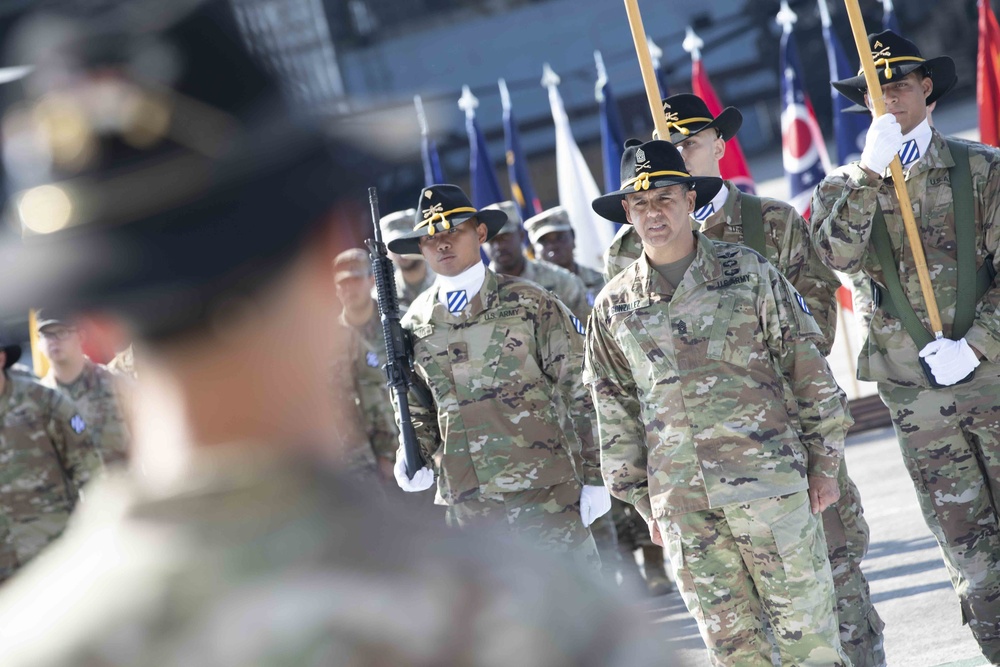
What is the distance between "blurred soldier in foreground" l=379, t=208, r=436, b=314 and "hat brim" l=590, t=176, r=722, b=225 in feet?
12.7

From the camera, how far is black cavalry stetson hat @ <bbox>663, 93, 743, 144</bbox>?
17.4 feet

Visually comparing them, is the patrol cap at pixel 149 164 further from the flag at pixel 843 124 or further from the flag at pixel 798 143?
the flag at pixel 843 124

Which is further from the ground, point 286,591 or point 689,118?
point 689,118

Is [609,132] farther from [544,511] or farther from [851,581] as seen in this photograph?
[851,581]

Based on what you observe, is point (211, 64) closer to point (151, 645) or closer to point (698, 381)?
point (151, 645)

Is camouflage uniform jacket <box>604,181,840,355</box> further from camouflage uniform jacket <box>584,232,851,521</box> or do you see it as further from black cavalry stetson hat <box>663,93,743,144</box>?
camouflage uniform jacket <box>584,232,851,521</box>

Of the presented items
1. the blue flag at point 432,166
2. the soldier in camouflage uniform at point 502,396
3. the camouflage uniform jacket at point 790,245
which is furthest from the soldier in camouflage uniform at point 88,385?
the camouflage uniform jacket at point 790,245

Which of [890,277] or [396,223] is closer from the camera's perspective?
[890,277]

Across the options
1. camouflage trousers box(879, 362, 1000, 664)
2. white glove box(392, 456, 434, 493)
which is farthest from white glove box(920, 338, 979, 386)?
white glove box(392, 456, 434, 493)

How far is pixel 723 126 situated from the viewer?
214 inches

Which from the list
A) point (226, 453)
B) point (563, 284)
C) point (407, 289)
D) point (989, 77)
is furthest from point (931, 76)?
point (989, 77)

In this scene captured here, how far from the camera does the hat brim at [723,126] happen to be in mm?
5309

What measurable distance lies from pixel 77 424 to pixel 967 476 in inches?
210

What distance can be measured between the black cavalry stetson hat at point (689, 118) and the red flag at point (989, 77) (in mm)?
6583
